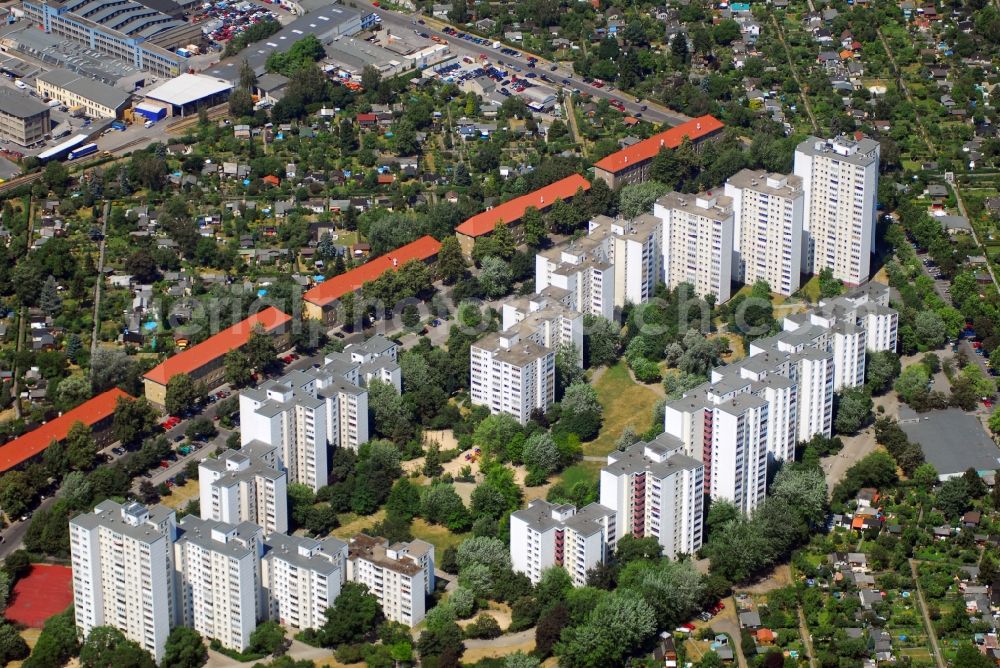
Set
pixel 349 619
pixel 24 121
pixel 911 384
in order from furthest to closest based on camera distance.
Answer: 1. pixel 24 121
2. pixel 911 384
3. pixel 349 619

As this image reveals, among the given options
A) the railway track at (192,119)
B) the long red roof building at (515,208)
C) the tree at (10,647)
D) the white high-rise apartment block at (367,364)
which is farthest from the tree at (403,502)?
the railway track at (192,119)

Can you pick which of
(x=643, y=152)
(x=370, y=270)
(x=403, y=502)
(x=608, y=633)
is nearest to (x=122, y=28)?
(x=643, y=152)

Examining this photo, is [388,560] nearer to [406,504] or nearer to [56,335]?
[406,504]

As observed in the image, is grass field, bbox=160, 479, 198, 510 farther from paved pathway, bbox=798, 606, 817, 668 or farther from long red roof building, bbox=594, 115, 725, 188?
long red roof building, bbox=594, 115, 725, 188

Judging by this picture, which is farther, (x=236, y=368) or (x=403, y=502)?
(x=236, y=368)

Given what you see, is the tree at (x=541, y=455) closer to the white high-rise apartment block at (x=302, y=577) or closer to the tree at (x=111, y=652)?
the white high-rise apartment block at (x=302, y=577)

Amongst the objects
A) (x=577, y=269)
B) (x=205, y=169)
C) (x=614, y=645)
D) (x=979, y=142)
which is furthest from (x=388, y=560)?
(x=979, y=142)

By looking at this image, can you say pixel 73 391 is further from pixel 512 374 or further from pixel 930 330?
pixel 930 330
